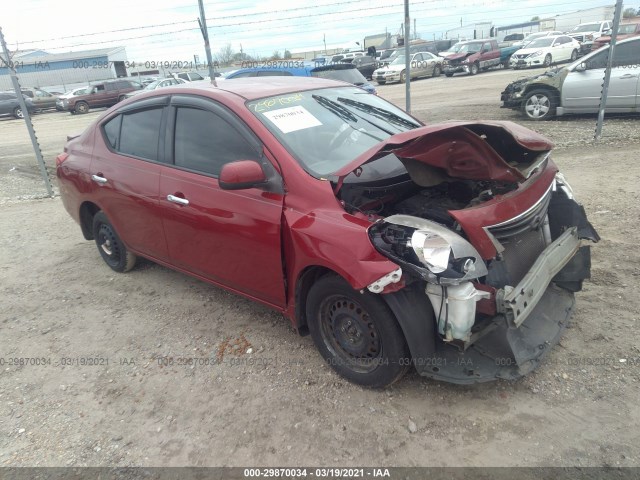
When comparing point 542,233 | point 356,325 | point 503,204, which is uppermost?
point 503,204

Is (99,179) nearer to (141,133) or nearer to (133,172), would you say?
(133,172)

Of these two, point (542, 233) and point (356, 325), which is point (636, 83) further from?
point (356, 325)

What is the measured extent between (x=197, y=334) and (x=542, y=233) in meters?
2.60

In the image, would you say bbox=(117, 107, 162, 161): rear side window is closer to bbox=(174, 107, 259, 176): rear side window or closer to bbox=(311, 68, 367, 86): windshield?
bbox=(174, 107, 259, 176): rear side window

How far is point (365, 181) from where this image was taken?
2.94 metres

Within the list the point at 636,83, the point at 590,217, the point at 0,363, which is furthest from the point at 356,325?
the point at 636,83

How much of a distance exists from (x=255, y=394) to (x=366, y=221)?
50.8 inches

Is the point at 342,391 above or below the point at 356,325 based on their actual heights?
below

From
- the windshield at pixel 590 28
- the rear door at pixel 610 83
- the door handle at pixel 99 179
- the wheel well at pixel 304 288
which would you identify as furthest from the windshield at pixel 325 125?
the windshield at pixel 590 28

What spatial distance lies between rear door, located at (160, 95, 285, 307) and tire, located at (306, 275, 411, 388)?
0.33m

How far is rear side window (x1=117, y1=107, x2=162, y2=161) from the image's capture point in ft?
12.5

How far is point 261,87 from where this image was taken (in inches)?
141

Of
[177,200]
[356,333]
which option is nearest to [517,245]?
[356,333]

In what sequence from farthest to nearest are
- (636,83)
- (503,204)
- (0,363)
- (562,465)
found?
(636,83) < (0,363) < (503,204) < (562,465)
